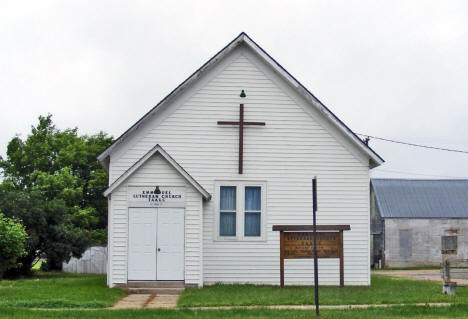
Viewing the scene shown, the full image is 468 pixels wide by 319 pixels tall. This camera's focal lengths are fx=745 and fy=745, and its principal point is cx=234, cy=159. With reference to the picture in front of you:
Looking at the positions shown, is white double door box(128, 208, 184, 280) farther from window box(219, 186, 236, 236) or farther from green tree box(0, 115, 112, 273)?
green tree box(0, 115, 112, 273)

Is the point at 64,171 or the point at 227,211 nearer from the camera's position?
the point at 227,211

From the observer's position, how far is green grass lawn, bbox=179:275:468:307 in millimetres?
17531

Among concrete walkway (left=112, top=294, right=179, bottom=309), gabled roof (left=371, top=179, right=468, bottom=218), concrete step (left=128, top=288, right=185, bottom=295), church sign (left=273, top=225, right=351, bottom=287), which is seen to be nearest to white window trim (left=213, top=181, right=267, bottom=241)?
church sign (left=273, top=225, right=351, bottom=287)

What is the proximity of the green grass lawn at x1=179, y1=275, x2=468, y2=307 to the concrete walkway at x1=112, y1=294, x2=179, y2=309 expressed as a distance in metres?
0.29

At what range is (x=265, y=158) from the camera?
23609mm

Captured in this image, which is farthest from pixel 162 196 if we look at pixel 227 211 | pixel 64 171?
pixel 64 171

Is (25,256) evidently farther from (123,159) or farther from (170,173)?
(170,173)

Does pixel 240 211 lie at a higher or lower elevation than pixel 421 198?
lower

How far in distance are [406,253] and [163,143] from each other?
31697mm

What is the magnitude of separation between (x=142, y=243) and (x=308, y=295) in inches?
212

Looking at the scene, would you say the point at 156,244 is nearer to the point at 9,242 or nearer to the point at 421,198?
the point at 9,242

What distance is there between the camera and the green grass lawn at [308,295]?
1753 cm

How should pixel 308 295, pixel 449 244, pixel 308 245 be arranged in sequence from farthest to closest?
pixel 308 245 < pixel 449 244 < pixel 308 295

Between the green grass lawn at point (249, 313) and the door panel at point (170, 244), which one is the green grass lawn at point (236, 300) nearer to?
the green grass lawn at point (249, 313)
